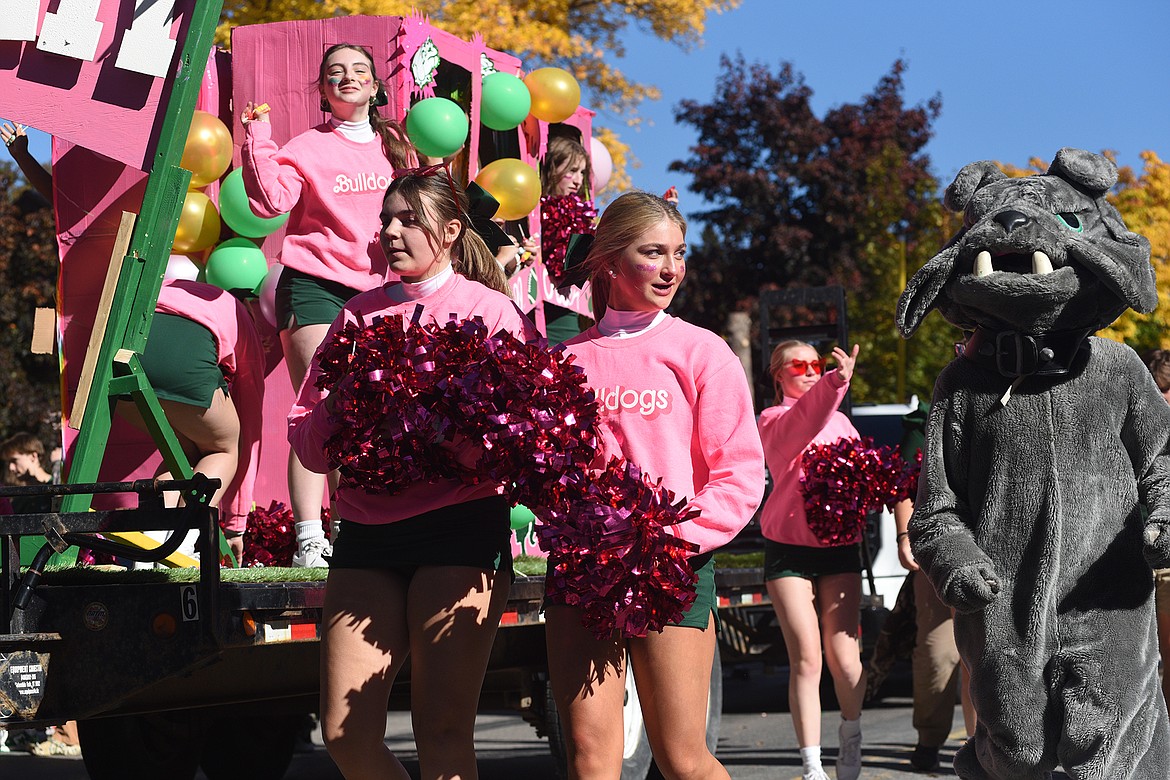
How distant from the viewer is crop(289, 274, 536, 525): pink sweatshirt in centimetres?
379

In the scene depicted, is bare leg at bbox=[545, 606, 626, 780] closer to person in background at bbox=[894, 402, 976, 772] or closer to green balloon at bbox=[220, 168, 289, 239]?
green balloon at bbox=[220, 168, 289, 239]

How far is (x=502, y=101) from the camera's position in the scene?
23.7 feet

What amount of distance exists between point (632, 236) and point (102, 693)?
202cm

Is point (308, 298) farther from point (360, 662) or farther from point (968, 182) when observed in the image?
point (968, 182)

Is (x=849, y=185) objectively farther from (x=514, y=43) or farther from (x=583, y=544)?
(x=583, y=544)

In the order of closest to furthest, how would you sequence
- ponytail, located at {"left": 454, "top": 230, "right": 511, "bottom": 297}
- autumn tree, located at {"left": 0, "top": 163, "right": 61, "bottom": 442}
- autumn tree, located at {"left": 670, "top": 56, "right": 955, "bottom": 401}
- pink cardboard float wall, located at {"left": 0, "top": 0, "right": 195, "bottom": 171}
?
ponytail, located at {"left": 454, "top": 230, "right": 511, "bottom": 297} → pink cardboard float wall, located at {"left": 0, "top": 0, "right": 195, "bottom": 171} → autumn tree, located at {"left": 0, "top": 163, "right": 61, "bottom": 442} → autumn tree, located at {"left": 670, "top": 56, "right": 955, "bottom": 401}

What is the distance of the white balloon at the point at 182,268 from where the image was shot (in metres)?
6.81

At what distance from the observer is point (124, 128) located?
5.48m

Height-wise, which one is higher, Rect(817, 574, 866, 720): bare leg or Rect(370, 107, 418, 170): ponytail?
Rect(370, 107, 418, 170): ponytail

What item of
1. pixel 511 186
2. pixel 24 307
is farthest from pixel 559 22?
pixel 511 186

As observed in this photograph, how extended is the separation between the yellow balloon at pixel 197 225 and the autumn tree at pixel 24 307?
8597mm

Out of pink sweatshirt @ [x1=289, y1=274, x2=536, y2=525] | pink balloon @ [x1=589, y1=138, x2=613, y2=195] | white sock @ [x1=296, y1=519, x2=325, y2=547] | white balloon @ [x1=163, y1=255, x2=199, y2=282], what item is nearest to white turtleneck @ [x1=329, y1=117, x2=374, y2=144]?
white balloon @ [x1=163, y1=255, x2=199, y2=282]

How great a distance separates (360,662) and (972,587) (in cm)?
162

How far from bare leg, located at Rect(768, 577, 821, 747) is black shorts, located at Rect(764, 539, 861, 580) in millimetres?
41
